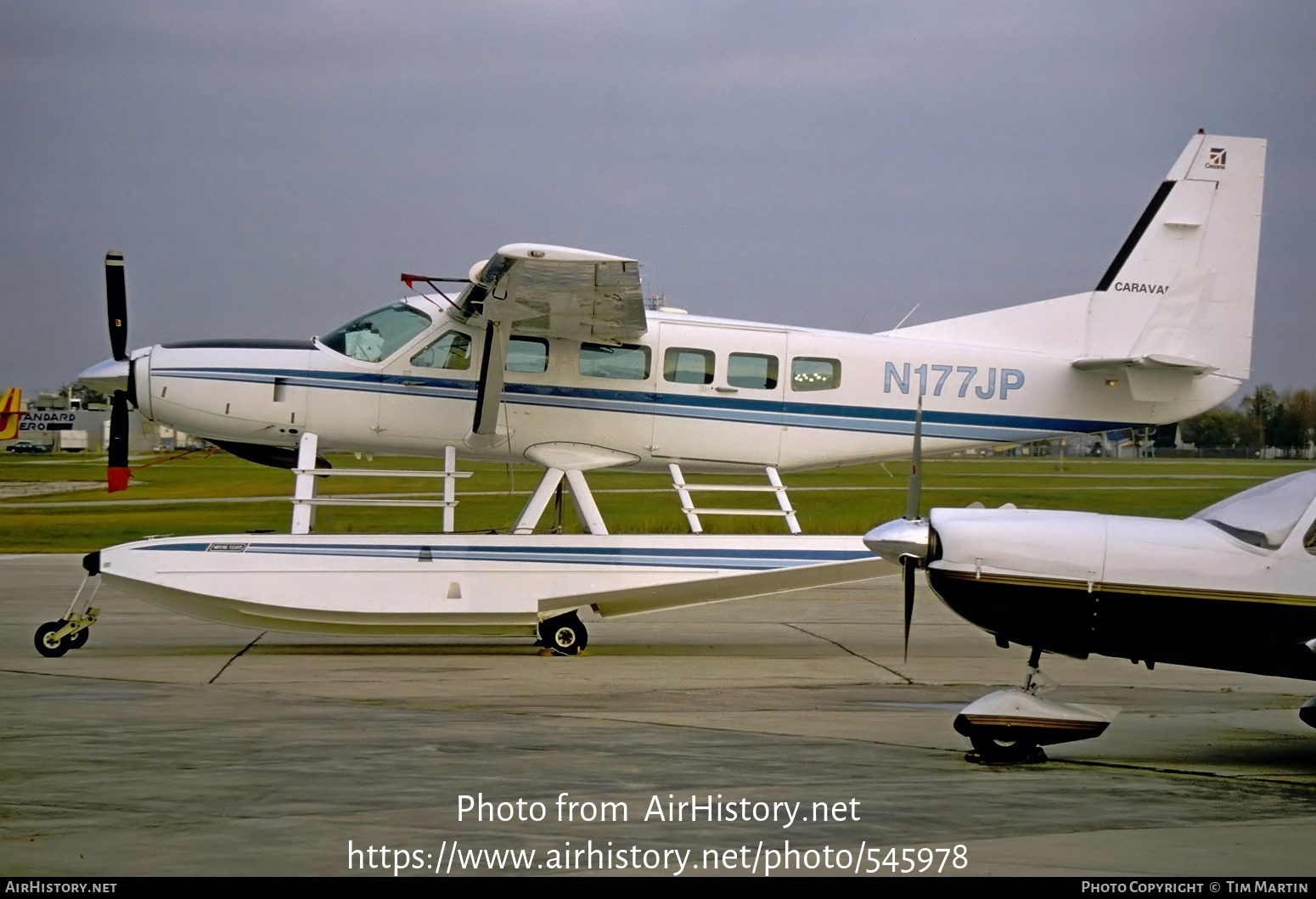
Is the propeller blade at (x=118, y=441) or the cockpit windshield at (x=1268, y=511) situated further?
the propeller blade at (x=118, y=441)

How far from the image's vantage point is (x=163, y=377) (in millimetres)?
13820

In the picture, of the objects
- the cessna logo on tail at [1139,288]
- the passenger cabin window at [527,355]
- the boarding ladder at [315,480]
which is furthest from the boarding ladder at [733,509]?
the cessna logo on tail at [1139,288]

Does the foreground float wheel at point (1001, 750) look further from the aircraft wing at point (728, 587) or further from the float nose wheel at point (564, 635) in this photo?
the float nose wheel at point (564, 635)

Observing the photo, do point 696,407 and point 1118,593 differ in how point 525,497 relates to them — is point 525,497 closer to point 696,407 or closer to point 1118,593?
point 696,407

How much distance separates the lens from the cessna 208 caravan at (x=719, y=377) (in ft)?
45.4

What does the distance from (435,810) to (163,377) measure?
897 centimetres

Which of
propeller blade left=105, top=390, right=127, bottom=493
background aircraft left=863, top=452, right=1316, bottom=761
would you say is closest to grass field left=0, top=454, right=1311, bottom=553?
propeller blade left=105, top=390, right=127, bottom=493

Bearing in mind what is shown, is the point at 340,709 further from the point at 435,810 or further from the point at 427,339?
the point at 427,339

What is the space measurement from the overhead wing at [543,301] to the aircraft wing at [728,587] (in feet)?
6.79

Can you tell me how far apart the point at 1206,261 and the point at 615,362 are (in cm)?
638

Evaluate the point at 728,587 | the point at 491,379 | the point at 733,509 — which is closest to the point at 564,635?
the point at 728,587

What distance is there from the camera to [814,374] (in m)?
14.3

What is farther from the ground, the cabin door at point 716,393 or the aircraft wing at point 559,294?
the aircraft wing at point 559,294

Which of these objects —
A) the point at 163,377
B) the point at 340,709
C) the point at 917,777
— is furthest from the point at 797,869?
the point at 163,377
